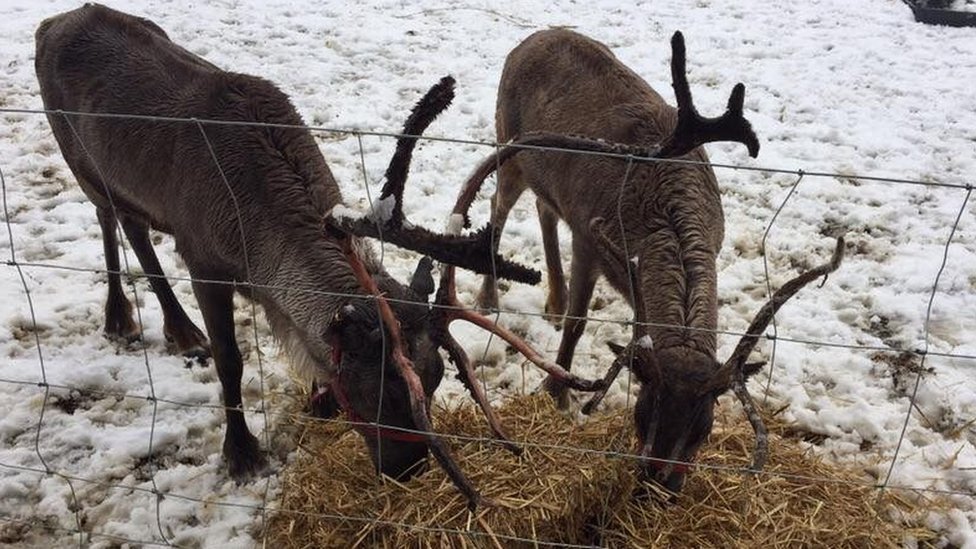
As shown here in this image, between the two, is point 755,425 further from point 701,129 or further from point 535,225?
point 535,225

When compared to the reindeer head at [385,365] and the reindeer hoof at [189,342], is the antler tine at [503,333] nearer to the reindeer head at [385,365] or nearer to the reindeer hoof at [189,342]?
the reindeer head at [385,365]

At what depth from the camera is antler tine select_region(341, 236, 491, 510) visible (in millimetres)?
3006

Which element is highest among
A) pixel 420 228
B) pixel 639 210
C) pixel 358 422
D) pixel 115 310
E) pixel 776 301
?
pixel 420 228

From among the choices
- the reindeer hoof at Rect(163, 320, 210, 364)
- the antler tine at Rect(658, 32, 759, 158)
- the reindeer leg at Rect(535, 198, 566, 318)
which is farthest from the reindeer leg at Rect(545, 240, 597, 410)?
the reindeer hoof at Rect(163, 320, 210, 364)

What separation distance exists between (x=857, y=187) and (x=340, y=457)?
Answer: 5.39 metres

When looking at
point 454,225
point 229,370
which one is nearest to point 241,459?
point 229,370

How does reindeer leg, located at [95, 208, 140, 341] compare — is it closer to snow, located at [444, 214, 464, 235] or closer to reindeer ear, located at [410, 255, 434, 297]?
reindeer ear, located at [410, 255, 434, 297]

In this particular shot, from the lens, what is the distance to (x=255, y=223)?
3732 millimetres

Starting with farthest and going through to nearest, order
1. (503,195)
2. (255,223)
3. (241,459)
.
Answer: (503,195), (241,459), (255,223)

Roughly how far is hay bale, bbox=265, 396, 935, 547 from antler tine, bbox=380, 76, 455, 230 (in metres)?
1.30

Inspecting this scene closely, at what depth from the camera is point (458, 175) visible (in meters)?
6.98

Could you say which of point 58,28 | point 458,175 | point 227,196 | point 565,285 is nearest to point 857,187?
point 565,285

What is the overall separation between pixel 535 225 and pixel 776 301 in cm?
354

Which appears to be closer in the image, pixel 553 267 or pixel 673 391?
pixel 673 391
